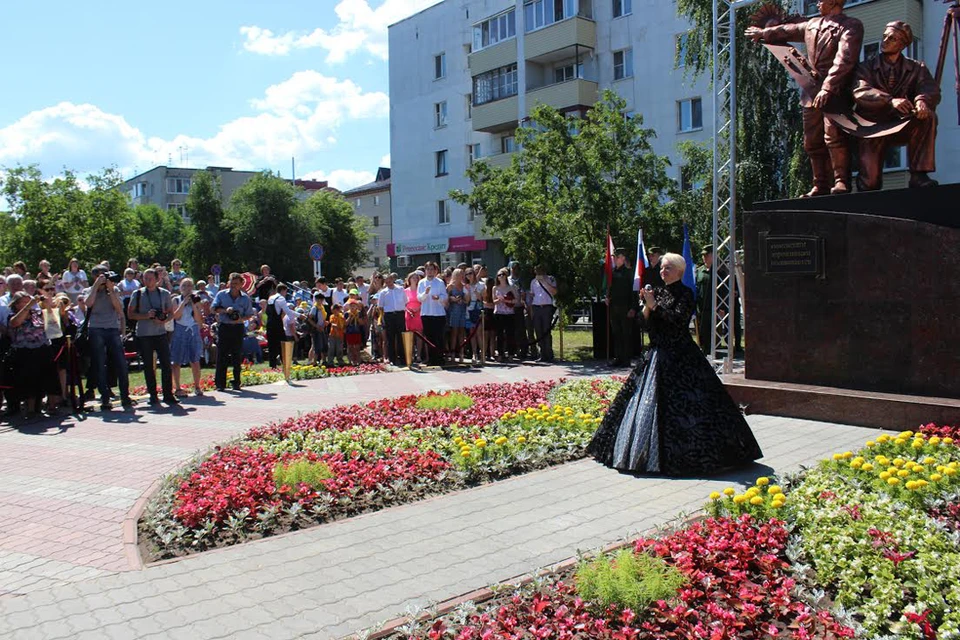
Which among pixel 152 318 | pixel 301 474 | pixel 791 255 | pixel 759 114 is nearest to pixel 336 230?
pixel 759 114

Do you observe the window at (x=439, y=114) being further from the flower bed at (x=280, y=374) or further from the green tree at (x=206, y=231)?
the flower bed at (x=280, y=374)

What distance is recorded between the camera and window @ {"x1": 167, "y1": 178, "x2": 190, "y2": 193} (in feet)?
325

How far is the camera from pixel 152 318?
456 inches

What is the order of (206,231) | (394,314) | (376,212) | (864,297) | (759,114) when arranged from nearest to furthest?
(864,297)
(394,314)
(759,114)
(206,231)
(376,212)

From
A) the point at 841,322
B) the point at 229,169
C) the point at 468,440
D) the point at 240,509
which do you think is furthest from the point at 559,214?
the point at 229,169

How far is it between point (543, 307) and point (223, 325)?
6.64 meters

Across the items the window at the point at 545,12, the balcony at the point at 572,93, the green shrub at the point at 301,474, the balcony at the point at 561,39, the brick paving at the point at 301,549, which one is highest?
the window at the point at 545,12

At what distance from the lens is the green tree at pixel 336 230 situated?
2251 inches

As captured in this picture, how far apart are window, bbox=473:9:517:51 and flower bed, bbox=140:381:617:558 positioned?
107 ft

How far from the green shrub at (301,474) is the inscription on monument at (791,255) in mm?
5876

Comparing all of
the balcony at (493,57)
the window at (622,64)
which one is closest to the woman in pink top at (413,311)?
the window at (622,64)

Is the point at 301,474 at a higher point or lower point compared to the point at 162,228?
lower

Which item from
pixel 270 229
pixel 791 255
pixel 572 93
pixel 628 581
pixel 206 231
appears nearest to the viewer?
pixel 628 581

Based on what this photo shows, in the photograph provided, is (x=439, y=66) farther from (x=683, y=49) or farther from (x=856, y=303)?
(x=856, y=303)
